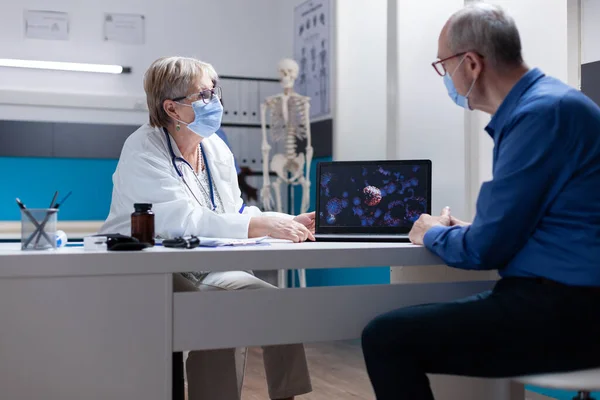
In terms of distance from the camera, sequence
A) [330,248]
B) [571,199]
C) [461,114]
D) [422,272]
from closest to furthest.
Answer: [571,199] < [330,248] < [422,272] < [461,114]

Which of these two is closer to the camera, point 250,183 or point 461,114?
point 461,114

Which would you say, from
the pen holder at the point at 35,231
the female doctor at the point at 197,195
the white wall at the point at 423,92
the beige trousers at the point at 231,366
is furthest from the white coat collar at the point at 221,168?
the white wall at the point at 423,92

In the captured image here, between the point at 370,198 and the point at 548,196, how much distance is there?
665mm

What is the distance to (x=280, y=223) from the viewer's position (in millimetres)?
2107

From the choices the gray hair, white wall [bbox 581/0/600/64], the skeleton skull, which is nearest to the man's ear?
the gray hair

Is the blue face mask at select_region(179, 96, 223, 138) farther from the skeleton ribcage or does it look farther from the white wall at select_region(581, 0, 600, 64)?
the skeleton ribcage

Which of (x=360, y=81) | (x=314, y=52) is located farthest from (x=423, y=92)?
(x=314, y=52)

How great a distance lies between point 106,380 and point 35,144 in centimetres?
380

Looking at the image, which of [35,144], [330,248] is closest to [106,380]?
[330,248]

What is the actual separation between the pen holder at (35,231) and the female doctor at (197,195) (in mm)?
459

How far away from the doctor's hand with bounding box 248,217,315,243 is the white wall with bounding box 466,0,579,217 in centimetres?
137

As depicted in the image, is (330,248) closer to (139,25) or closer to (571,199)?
(571,199)

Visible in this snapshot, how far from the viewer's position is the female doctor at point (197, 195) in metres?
2.10

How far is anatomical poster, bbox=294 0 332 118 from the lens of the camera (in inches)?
195
